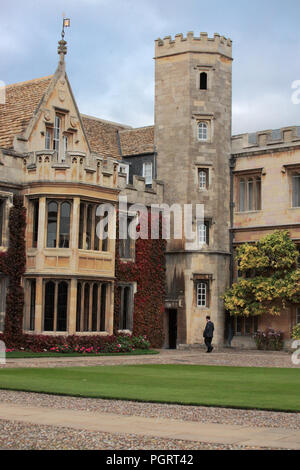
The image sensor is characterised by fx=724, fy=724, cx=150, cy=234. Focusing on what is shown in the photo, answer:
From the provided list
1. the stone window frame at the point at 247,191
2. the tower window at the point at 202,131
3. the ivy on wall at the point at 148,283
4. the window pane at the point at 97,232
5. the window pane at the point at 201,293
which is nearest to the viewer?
the window pane at the point at 97,232

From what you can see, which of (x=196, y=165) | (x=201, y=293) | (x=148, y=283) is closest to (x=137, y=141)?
(x=196, y=165)

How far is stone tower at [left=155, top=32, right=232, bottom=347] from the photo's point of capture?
3306cm

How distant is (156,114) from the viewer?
34875 mm

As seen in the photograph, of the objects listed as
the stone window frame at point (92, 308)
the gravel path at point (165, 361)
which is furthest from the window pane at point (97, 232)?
the gravel path at point (165, 361)

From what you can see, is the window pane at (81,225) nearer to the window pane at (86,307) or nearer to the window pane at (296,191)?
the window pane at (86,307)

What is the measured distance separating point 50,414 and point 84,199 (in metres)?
17.9

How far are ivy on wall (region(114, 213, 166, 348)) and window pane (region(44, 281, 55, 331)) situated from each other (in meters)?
4.14

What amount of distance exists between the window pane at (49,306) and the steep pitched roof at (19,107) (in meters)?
5.79

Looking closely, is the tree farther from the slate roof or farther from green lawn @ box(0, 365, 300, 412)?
green lawn @ box(0, 365, 300, 412)

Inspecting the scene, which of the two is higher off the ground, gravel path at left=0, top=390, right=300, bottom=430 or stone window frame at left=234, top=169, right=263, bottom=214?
stone window frame at left=234, top=169, right=263, bottom=214

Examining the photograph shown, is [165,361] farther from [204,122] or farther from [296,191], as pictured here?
[204,122]

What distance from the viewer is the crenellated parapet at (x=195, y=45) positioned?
1346 inches

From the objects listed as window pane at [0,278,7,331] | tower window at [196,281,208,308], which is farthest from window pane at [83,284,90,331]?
tower window at [196,281,208,308]
